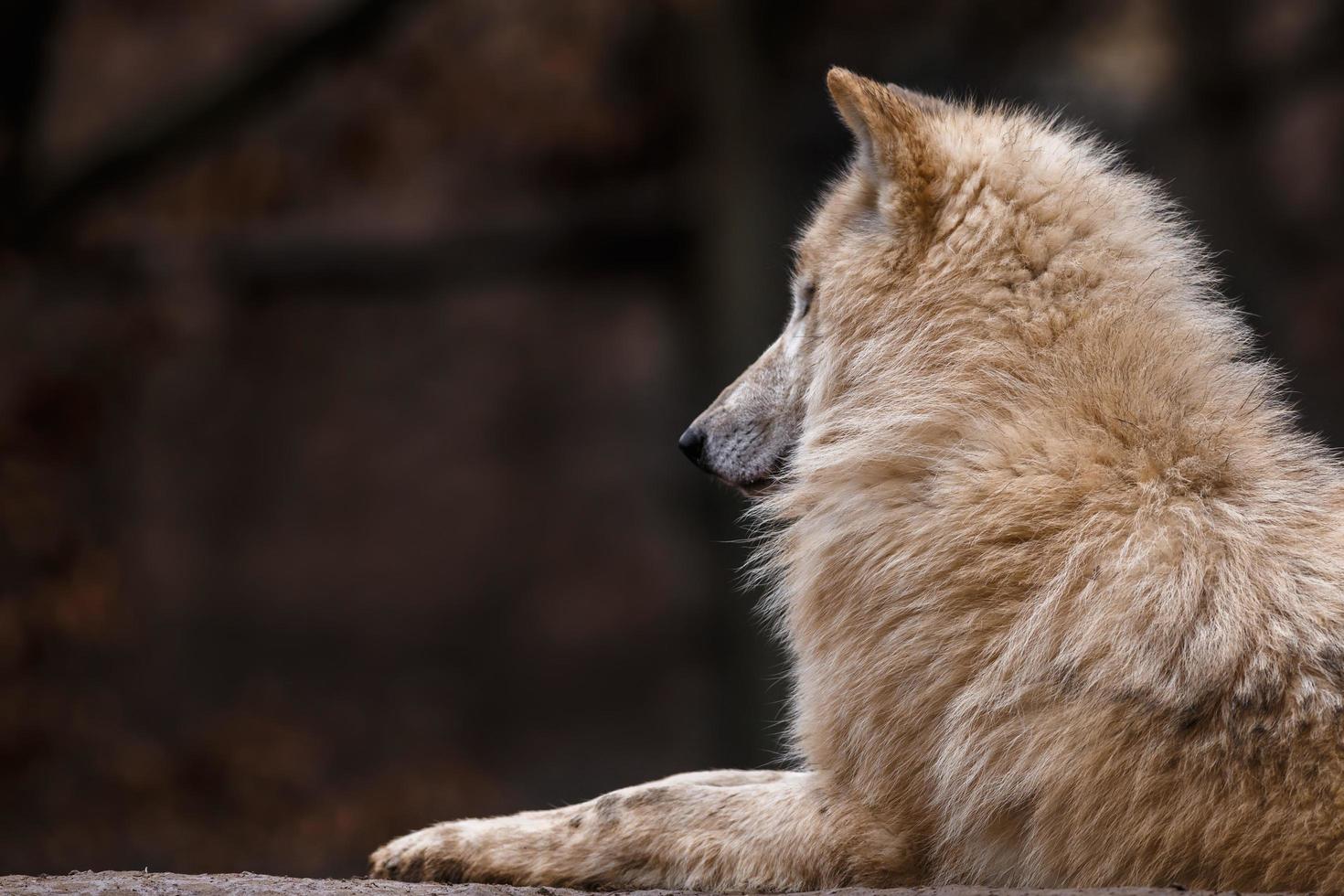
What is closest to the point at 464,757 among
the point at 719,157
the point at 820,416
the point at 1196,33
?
the point at 719,157

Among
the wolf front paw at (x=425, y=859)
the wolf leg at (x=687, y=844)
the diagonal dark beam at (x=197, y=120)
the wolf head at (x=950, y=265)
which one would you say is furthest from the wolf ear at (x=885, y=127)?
the diagonal dark beam at (x=197, y=120)

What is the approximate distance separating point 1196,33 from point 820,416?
899cm

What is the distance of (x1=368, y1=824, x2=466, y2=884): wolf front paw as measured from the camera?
3814 millimetres

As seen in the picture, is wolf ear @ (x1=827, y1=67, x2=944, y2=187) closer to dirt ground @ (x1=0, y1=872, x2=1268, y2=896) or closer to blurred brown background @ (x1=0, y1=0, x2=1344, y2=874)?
dirt ground @ (x1=0, y1=872, x2=1268, y2=896)

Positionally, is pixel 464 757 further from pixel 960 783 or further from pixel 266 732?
pixel 960 783

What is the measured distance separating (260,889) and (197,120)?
648cm

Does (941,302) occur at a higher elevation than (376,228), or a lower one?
lower

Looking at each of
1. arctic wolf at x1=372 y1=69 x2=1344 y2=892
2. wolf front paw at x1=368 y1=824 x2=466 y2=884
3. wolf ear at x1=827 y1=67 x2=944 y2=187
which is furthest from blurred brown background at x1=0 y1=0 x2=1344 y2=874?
wolf front paw at x1=368 y1=824 x2=466 y2=884

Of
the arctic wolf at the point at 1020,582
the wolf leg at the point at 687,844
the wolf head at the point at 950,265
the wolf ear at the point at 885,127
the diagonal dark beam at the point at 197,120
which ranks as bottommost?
the wolf leg at the point at 687,844

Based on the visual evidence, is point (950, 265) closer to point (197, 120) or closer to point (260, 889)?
point (260, 889)

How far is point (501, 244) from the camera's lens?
38.0 ft

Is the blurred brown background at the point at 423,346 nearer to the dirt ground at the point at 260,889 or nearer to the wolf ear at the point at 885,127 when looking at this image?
the wolf ear at the point at 885,127

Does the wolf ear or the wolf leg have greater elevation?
the wolf ear

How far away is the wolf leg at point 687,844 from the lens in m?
3.53
